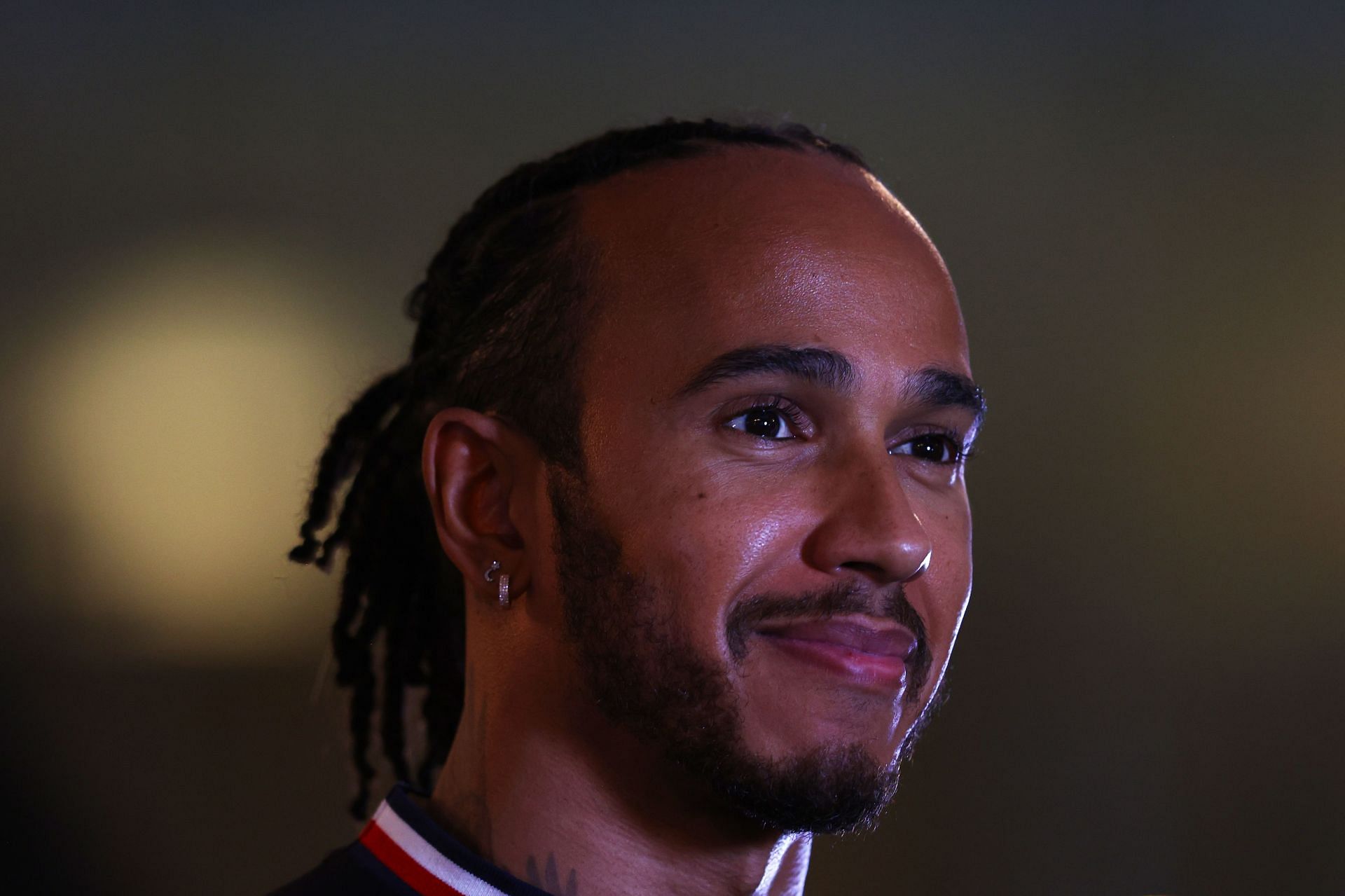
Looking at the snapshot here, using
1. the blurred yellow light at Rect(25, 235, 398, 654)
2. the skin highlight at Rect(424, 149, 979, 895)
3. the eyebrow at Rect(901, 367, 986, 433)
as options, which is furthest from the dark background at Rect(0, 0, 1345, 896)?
the eyebrow at Rect(901, 367, 986, 433)

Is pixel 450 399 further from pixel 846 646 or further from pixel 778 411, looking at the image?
pixel 846 646

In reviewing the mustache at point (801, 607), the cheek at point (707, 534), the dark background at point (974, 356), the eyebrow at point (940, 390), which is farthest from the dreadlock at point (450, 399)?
the dark background at point (974, 356)

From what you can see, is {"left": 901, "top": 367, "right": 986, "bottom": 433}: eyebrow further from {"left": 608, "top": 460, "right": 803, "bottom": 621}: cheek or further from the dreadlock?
the dreadlock

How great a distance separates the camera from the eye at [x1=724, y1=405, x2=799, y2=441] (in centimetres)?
153

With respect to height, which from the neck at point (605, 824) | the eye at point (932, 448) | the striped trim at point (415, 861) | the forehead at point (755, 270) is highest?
the forehead at point (755, 270)

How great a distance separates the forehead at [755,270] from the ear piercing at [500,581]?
0.28 m

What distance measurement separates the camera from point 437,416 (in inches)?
67.4

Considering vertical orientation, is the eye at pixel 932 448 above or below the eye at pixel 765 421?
below

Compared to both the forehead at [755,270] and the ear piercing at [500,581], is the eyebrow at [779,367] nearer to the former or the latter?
the forehead at [755,270]

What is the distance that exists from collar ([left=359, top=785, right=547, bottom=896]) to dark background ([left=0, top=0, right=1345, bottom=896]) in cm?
137

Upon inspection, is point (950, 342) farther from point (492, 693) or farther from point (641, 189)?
point (492, 693)

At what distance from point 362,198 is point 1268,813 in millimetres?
2596

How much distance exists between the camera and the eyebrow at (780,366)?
4.95ft

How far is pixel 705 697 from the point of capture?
144 centimetres
